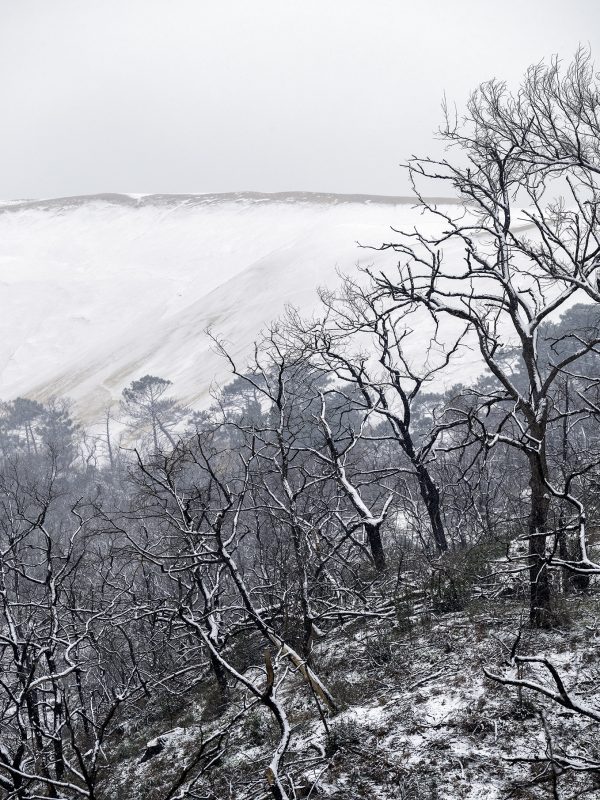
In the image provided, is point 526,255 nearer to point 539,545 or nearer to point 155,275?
point 539,545

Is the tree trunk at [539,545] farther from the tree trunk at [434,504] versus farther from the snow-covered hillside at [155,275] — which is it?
the snow-covered hillside at [155,275]

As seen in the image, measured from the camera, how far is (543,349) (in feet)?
131

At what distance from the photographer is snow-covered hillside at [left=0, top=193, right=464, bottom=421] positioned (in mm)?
82688

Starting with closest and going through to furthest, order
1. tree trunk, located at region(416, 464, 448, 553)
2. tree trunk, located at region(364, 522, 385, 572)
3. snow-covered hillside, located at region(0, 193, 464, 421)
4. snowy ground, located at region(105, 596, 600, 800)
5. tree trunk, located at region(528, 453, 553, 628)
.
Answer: snowy ground, located at region(105, 596, 600, 800)
tree trunk, located at region(528, 453, 553, 628)
tree trunk, located at region(364, 522, 385, 572)
tree trunk, located at region(416, 464, 448, 553)
snow-covered hillside, located at region(0, 193, 464, 421)

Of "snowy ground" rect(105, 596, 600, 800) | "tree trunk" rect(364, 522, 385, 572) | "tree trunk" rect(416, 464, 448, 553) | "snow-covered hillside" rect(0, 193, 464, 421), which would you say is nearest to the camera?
"snowy ground" rect(105, 596, 600, 800)

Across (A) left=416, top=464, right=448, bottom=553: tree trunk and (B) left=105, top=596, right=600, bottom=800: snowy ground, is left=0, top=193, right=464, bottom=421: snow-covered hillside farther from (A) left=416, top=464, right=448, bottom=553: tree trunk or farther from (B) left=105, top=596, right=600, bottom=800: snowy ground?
(B) left=105, top=596, right=600, bottom=800: snowy ground

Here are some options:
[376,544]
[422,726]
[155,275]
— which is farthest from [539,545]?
[155,275]

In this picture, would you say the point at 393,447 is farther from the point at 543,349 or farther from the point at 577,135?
the point at 577,135

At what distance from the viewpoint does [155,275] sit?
10869 cm

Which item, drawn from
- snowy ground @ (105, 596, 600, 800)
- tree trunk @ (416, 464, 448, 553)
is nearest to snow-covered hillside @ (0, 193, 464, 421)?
tree trunk @ (416, 464, 448, 553)

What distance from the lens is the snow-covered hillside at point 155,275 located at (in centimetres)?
8269

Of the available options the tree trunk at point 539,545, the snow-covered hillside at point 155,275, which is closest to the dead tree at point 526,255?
the tree trunk at point 539,545

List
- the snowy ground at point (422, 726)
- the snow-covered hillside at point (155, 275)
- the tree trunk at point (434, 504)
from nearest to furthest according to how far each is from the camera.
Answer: the snowy ground at point (422, 726) → the tree trunk at point (434, 504) → the snow-covered hillside at point (155, 275)

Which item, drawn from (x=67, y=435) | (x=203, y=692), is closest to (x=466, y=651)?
(x=203, y=692)
